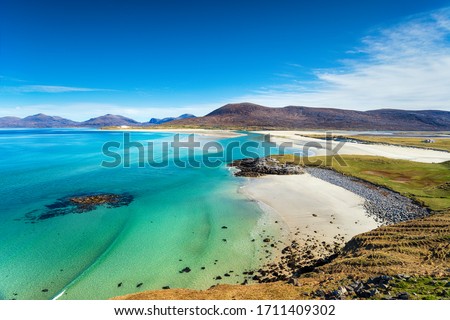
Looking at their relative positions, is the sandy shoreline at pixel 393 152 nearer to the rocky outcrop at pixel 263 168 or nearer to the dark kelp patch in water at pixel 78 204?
the rocky outcrop at pixel 263 168

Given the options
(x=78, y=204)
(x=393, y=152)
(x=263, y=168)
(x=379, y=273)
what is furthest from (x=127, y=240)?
(x=393, y=152)

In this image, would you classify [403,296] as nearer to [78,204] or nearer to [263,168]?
[78,204]

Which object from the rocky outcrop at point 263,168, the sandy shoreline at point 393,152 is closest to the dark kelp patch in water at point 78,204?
the rocky outcrop at point 263,168

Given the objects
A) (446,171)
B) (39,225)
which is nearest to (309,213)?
(39,225)

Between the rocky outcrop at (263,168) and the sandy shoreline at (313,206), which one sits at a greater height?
the rocky outcrop at (263,168)

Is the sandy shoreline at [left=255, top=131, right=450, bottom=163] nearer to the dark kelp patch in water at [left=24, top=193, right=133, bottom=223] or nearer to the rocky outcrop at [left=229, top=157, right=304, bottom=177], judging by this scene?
the rocky outcrop at [left=229, top=157, right=304, bottom=177]

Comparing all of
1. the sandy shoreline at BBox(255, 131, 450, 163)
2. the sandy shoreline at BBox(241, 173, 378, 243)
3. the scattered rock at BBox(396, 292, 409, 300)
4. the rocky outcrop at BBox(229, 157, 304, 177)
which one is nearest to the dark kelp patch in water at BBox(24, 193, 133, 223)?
the sandy shoreline at BBox(241, 173, 378, 243)
